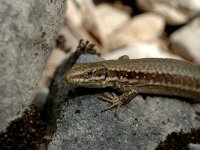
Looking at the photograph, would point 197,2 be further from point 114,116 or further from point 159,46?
point 114,116

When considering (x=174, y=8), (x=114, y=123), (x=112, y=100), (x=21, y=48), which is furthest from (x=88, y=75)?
(x=174, y=8)

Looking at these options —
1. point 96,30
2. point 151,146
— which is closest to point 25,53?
point 151,146

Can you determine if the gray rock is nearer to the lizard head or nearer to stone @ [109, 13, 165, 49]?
the lizard head

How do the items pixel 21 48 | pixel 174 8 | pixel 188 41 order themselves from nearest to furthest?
1. pixel 21 48
2. pixel 188 41
3. pixel 174 8

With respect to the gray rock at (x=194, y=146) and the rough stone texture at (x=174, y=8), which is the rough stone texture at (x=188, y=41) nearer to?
the rough stone texture at (x=174, y=8)

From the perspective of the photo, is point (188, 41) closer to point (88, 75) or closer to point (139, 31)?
point (139, 31)

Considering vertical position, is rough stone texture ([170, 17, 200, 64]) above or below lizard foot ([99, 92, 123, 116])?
below

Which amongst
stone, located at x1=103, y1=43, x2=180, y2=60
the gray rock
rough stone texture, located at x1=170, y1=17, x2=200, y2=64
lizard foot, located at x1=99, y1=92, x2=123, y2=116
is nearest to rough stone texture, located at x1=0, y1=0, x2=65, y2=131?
lizard foot, located at x1=99, y1=92, x2=123, y2=116
